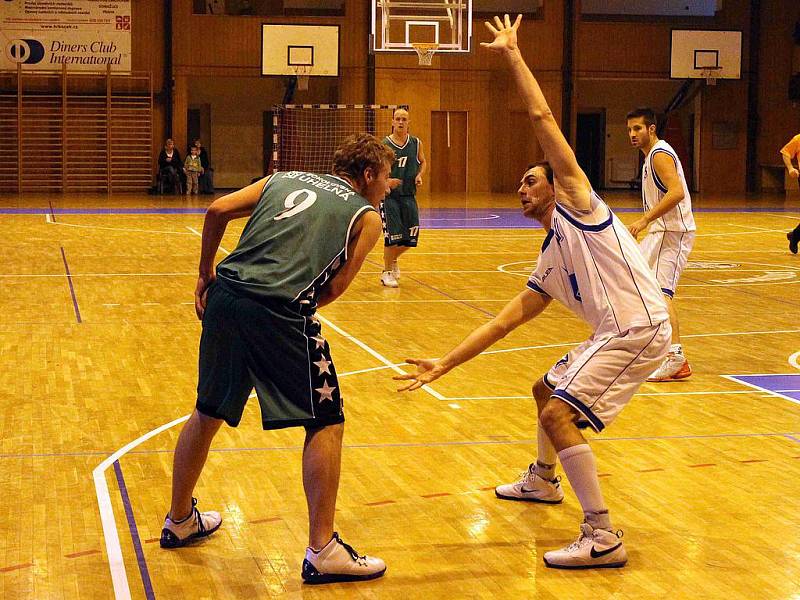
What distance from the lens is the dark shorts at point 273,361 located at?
415cm

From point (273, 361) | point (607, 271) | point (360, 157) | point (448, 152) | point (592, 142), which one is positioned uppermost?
A: point (592, 142)

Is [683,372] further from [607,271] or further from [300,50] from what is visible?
[300,50]

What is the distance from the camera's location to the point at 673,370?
799cm

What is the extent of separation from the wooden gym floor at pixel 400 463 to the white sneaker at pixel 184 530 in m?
0.05

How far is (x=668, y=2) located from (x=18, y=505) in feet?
107

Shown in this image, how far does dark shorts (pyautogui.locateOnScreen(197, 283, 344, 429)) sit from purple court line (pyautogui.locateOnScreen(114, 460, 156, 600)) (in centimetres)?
65

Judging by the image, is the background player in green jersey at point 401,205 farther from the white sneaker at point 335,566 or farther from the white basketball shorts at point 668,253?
the white sneaker at point 335,566

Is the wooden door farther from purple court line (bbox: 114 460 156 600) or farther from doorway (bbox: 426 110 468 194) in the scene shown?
purple court line (bbox: 114 460 156 600)

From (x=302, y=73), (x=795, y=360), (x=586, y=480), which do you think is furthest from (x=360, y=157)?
(x=302, y=73)

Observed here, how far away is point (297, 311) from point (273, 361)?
0.20 metres

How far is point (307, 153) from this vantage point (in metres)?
30.9

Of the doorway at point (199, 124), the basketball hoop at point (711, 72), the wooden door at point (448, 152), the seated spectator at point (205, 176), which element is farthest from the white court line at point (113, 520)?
the basketball hoop at point (711, 72)

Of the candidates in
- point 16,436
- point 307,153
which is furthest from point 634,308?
point 307,153

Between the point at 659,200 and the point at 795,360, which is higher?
the point at 659,200
